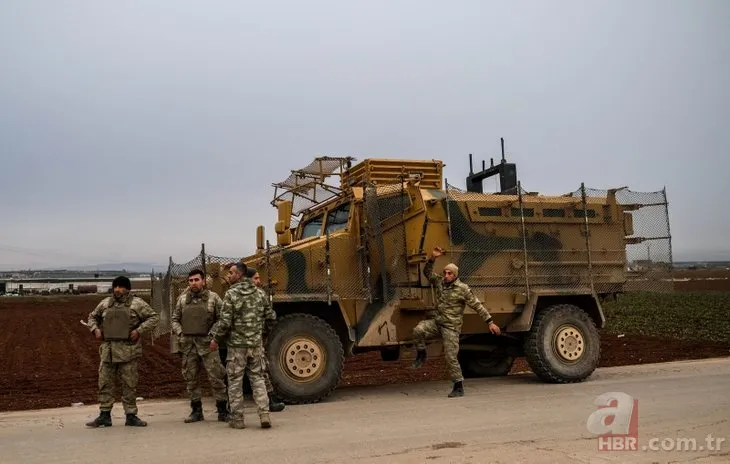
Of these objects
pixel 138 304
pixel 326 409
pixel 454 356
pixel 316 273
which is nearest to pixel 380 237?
pixel 316 273

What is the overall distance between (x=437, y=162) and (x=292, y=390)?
4467 millimetres

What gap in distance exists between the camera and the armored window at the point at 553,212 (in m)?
10.2

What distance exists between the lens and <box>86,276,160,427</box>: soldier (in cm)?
716

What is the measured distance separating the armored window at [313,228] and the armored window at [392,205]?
1222 millimetres

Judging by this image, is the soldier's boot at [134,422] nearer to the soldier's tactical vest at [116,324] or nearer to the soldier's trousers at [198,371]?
the soldier's trousers at [198,371]

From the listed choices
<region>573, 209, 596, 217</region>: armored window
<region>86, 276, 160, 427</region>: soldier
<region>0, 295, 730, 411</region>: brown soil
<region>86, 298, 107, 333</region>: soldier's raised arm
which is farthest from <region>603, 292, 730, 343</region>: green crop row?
<region>86, 298, 107, 333</region>: soldier's raised arm

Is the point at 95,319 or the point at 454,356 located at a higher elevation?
the point at 95,319

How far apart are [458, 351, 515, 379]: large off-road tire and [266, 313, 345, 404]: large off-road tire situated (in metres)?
3.41

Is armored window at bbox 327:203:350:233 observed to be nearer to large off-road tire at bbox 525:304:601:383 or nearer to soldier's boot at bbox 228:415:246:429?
large off-road tire at bbox 525:304:601:383

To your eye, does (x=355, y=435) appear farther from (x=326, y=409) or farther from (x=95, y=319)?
(x=95, y=319)

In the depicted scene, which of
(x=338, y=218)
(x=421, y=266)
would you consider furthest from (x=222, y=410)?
(x=338, y=218)

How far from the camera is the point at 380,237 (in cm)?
Result: 948

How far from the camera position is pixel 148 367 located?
15102 mm

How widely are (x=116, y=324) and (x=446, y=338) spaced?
13.3 feet
